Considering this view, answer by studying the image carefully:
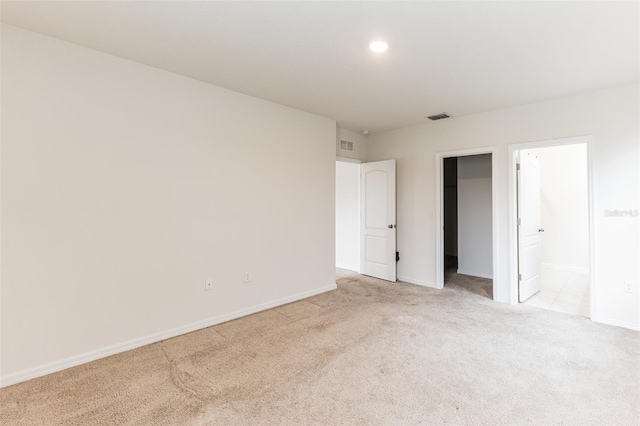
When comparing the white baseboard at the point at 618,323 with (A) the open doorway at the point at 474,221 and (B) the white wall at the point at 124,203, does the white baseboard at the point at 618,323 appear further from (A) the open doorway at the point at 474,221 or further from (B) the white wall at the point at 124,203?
(B) the white wall at the point at 124,203

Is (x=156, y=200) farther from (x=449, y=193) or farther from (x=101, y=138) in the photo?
(x=449, y=193)

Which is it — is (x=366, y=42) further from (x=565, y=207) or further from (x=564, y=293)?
(x=565, y=207)

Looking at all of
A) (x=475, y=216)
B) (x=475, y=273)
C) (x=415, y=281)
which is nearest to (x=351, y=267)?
(x=415, y=281)

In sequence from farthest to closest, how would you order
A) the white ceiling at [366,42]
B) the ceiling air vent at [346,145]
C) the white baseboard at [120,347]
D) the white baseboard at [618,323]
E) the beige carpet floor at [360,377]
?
the ceiling air vent at [346,145]
the white baseboard at [618,323]
the white baseboard at [120,347]
the white ceiling at [366,42]
the beige carpet floor at [360,377]

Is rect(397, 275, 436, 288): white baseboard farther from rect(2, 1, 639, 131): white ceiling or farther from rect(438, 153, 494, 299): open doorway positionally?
rect(2, 1, 639, 131): white ceiling

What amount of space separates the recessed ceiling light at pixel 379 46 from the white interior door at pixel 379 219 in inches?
105

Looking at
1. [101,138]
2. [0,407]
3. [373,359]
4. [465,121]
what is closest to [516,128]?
[465,121]

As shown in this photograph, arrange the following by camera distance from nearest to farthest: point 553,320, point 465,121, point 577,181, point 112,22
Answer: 1. point 112,22
2. point 553,320
3. point 465,121
4. point 577,181

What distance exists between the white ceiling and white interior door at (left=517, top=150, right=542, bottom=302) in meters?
1.08

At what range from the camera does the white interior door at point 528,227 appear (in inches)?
158

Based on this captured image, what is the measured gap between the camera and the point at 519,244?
401cm

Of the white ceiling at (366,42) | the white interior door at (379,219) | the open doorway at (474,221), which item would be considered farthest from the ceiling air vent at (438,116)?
the open doorway at (474,221)

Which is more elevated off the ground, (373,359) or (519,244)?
(519,244)

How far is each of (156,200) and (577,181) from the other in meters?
7.07
